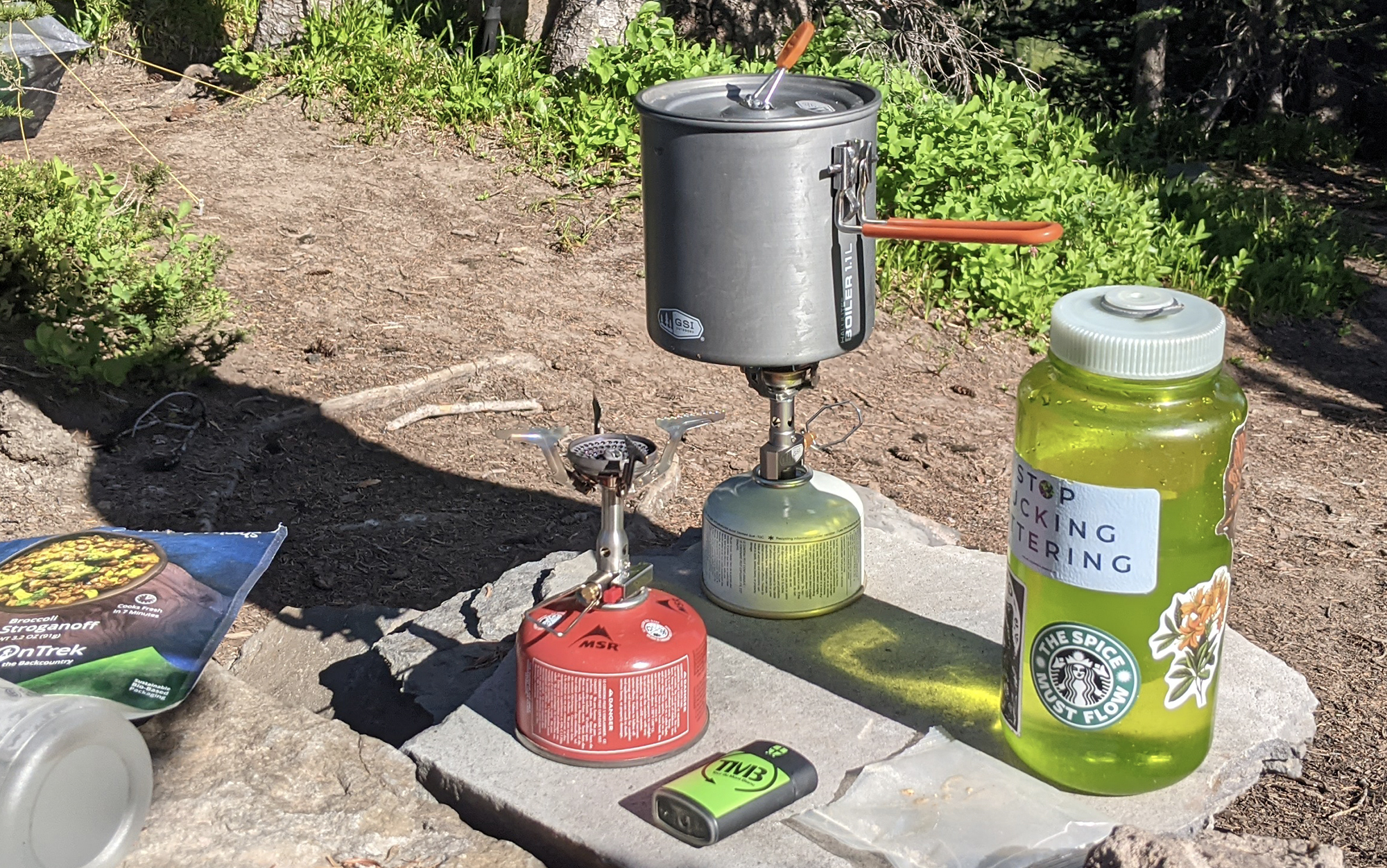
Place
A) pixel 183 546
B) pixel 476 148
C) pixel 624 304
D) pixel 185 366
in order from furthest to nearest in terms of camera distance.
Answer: pixel 476 148 → pixel 624 304 → pixel 185 366 → pixel 183 546

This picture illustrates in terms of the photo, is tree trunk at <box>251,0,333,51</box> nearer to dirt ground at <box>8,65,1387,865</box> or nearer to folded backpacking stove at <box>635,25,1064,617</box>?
dirt ground at <box>8,65,1387,865</box>

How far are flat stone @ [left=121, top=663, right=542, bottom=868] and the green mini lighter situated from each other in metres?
0.25

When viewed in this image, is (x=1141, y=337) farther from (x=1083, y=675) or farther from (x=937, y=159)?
(x=937, y=159)

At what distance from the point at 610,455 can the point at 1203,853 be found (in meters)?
0.99

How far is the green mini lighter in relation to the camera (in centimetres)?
192

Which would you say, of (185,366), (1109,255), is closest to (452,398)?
(185,366)

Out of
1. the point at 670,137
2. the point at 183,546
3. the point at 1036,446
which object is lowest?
the point at 183,546

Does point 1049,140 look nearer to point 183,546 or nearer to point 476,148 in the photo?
point 476,148

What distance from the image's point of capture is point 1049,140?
5961mm

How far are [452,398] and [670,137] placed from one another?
2.17 meters

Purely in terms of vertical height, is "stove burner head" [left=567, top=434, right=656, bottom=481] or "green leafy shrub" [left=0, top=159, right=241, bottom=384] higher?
"stove burner head" [left=567, top=434, right=656, bottom=481]

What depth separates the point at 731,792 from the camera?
6.46ft

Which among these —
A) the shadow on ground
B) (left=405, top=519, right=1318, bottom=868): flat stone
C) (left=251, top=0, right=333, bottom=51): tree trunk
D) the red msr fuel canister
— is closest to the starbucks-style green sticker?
(left=405, top=519, right=1318, bottom=868): flat stone

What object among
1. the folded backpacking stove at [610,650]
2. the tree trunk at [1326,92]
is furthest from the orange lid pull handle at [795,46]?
the tree trunk at [1326,92]
